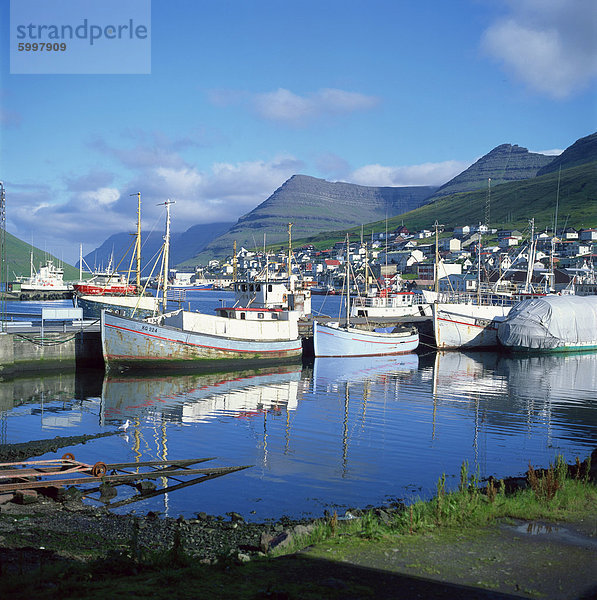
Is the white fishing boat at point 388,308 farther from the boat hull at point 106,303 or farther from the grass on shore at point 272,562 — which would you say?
the grass on shore at point 272,562

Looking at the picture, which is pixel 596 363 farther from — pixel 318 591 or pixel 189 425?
pixel 318 591

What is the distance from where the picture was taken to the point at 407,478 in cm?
1936

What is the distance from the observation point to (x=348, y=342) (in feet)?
179

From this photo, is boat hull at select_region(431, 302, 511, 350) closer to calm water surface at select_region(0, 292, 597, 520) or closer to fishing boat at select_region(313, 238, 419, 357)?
fishing boat at select_region(313, 238, 419, 357)

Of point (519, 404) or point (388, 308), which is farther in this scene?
point (388, 308)

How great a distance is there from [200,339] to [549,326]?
35619mm

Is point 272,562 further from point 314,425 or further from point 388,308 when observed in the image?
point 388,308

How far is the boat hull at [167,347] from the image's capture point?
138ft

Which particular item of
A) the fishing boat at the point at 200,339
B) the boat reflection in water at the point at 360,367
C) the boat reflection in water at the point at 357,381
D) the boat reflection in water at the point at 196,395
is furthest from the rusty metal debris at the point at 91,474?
the fishing boat at the point at 200,339

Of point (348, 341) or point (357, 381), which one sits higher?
point (348, 341)

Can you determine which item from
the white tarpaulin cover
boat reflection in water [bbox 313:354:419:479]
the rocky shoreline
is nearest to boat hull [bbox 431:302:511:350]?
the white tarpaulin cover

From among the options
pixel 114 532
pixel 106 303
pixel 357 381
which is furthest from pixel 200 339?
pixel 114 532

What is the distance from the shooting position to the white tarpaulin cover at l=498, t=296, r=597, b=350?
197ft

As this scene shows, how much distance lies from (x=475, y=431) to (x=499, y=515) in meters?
15.5
